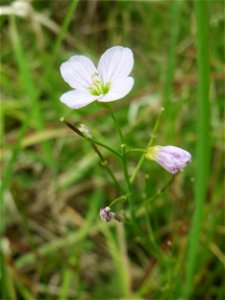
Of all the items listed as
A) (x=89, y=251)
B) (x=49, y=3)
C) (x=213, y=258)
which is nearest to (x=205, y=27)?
(x=213, y=258)

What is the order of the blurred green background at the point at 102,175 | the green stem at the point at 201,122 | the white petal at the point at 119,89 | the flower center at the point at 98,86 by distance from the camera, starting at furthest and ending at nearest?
1. the blurred green background at the point at 102,175
2. the green stem at the point at 201,122
3. the flower center at the point at 98,86
4. the white petal at the point at 119,89

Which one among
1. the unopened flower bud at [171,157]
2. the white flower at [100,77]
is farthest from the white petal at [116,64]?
the unopened flower bud at [171,157]

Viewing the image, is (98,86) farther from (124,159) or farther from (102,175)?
(102,175)

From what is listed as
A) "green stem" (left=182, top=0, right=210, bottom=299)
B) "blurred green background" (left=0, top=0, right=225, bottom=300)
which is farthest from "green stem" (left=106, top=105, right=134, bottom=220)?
"blurred green background" (left=0, top=0, right=225, bottom=300)

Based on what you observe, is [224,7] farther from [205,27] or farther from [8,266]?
[8,266]

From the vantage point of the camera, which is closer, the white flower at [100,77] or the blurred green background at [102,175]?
the white flower at [100,77]

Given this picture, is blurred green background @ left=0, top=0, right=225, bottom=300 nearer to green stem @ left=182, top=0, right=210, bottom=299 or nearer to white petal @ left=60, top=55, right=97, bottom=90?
green stem @ left=182, top=0, right=210, bottom=299

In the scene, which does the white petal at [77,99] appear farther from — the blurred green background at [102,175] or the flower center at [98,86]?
the blurred green background at [102,175]
